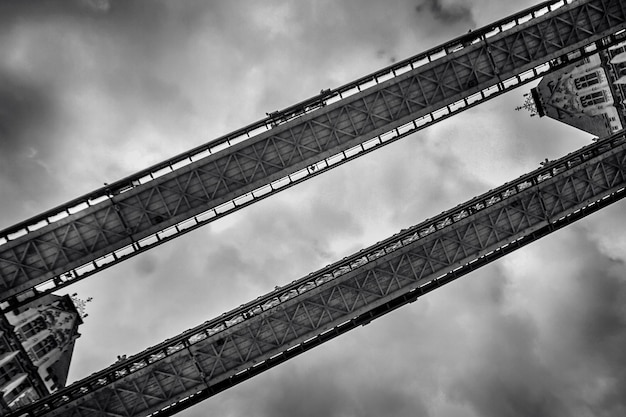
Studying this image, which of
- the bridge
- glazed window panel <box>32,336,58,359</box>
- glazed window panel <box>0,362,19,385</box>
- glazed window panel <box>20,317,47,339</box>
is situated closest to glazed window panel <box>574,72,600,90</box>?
the bridge

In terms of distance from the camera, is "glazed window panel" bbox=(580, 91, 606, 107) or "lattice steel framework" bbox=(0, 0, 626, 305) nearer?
"lattice steel framework" bbox=(0, 0, 626, 305)

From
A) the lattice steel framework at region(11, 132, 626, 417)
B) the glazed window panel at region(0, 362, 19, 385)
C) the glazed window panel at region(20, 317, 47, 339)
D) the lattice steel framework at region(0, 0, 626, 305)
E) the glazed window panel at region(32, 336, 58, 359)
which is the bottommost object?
the lattice steel framework at region(11, 132, 626, 417)

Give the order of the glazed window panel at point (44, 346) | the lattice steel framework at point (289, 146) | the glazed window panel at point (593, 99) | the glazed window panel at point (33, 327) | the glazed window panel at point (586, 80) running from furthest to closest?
the glazed window panel at point (586, 80) < the glazed window panel at point (593, 99) < the glazed window panel at point (44, 346) < the glazed window panel at point (33, 327) < the lattice steel framework at point (289, 146)

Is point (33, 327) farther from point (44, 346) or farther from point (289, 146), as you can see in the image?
point (289, 146)

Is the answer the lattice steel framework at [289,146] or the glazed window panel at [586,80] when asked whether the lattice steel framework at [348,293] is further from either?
the glazed window panel at [586,80]

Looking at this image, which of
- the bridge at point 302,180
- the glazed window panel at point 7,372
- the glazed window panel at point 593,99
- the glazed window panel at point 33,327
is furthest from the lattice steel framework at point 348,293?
the glazed window panel at point 593,99

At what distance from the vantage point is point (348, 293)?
104 ft

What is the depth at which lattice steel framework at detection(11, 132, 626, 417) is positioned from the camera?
97.8 feet

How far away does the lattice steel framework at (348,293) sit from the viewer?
29797 millimetres

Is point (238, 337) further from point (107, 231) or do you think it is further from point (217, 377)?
point (107, 231)

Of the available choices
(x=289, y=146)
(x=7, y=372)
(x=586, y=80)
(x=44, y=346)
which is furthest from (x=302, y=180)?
(x=586, y=80)

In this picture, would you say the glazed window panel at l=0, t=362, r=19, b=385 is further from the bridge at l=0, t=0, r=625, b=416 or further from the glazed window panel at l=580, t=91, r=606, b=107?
the glazed window panel at l=580, t=91, r=606, b=107

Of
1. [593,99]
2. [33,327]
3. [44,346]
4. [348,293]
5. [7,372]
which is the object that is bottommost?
[348,293]

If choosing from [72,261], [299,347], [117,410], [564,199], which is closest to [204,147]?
[72,261]
